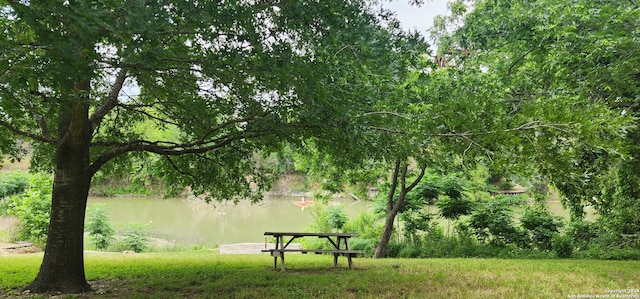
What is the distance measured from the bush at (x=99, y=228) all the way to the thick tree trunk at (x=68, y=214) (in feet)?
30.2

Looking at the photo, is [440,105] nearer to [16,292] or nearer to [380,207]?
[16,292]

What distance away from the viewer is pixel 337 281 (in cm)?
636

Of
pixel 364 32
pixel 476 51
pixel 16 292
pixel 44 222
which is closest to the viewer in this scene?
pixel 364 32

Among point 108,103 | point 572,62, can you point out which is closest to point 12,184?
point 108,103

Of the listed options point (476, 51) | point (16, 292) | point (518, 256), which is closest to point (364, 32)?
point (16, 292)

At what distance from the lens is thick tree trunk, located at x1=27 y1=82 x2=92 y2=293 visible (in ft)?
19.2

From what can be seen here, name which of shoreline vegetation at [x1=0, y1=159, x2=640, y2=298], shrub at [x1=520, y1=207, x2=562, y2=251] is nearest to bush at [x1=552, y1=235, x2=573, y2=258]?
shrub at [x1=520, y1=207, x2=562, y2=251]

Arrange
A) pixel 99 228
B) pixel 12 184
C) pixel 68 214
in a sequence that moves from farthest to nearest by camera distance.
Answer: pixel 12 184 < pixel 99 228 < pixel 68 214

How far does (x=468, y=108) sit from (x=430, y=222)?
1012 centimetres

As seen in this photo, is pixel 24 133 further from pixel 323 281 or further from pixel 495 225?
pixel 495 225

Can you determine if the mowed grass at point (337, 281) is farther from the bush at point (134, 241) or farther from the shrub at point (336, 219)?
the shrub at point (336, 219)

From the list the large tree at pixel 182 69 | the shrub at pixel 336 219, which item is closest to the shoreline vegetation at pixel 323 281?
the large tree at pixel 182 69

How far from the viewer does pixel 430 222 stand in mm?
14312

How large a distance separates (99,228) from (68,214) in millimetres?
9899
